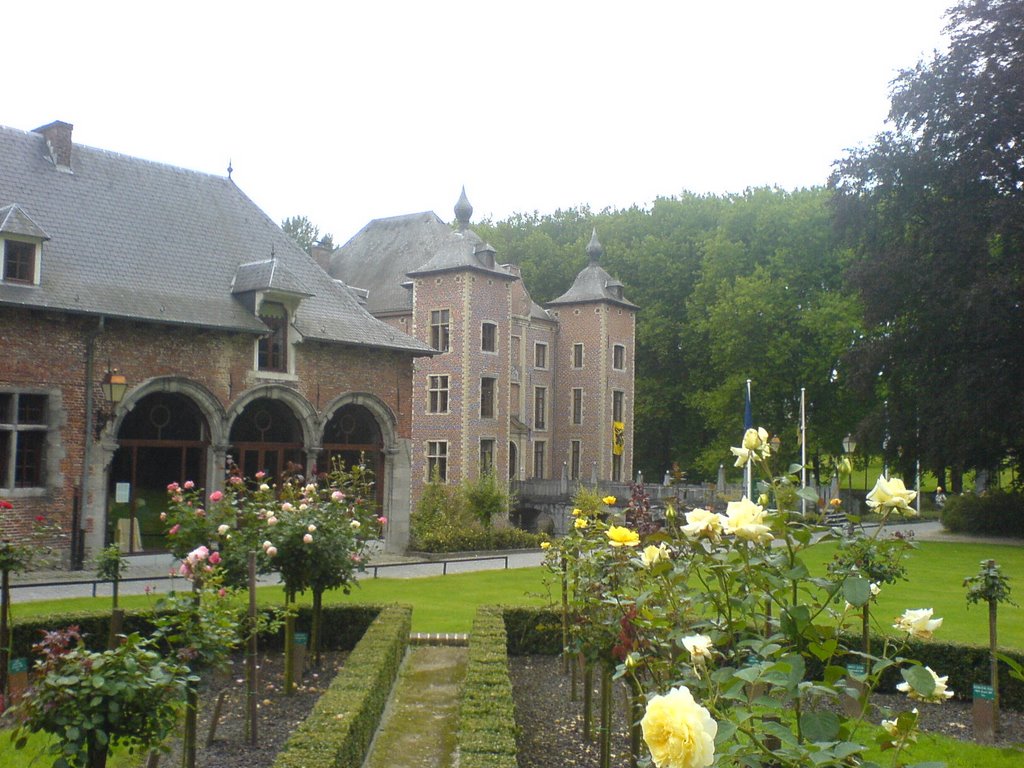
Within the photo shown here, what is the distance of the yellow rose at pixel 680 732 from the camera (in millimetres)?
2289

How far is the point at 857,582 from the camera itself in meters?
3.13

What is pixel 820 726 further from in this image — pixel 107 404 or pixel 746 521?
pixel 107 404

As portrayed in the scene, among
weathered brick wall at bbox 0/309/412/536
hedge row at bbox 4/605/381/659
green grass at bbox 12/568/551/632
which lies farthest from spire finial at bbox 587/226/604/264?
hedge row at bbox 4/605/381/659

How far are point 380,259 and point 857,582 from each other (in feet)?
125

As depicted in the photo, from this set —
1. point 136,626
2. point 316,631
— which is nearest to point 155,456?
point 136,626

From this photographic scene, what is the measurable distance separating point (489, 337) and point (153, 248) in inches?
620

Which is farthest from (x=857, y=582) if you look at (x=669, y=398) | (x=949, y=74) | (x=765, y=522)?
(x=669, y=398)

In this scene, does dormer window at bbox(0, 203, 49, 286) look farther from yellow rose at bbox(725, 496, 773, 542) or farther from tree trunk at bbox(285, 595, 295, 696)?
yellow rose at bbox(725, 496, 773, 542)

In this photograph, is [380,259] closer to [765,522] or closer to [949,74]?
[949,74]

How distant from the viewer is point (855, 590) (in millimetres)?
3092

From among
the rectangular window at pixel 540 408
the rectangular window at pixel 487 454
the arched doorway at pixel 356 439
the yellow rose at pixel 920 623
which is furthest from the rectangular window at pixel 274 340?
the rectangular window at pixel 540 408

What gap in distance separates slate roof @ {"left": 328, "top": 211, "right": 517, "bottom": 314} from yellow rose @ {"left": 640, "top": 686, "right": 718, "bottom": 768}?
33.0 metres

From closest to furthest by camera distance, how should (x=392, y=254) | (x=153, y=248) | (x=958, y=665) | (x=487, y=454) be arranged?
1. (x=958, y=665)
2. (x=153, y=248)
3. (x=487, y=454)
4. (x=392, y=254)

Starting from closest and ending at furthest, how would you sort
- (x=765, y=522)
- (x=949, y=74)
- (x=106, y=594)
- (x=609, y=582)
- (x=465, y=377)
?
(x=765, y=522), (x=609, y=582), (x=106, y=594), (x=949, y=74), (x=465, y=377)
